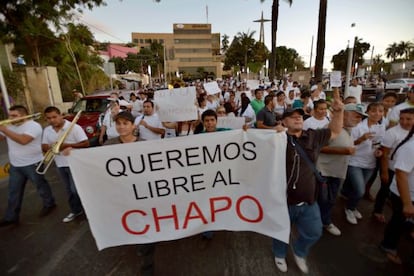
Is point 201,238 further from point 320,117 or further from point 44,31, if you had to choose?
point 44,31

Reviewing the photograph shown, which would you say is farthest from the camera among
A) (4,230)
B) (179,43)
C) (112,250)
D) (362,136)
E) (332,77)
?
(179,43)

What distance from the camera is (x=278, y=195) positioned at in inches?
89.8

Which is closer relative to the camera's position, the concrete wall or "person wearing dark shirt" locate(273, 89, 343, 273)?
"person wearing dark shirt" locate(273, 89, 343, 273)

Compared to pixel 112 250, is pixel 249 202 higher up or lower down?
higher up

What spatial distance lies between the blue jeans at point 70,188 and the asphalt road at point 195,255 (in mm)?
307

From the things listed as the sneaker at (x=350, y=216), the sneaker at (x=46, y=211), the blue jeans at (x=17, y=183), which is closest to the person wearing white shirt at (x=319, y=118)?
the sneaker at (x=350, y=216)

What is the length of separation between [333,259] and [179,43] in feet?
283

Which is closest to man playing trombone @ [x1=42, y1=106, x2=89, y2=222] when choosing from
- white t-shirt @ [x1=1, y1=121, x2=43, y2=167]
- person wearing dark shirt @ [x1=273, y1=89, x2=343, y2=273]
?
white t-shirt @ [x1=1, y1=121, x2=43, y2=167]

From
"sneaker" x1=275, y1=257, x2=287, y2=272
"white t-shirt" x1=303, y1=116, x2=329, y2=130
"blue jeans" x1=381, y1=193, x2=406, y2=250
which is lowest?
"sneaker" x1=275, y1=257, x2=287, y2=272

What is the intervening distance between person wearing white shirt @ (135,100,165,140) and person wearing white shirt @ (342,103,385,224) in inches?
118

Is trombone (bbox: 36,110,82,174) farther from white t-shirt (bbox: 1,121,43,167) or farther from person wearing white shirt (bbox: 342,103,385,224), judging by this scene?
person wearing white shirt (bbox: 342,103,385,224)

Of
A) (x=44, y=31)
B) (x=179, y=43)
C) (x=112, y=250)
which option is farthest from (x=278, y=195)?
(x=179, y=43)

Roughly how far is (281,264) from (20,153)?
146 inches

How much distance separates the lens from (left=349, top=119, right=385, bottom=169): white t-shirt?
3.18 m
